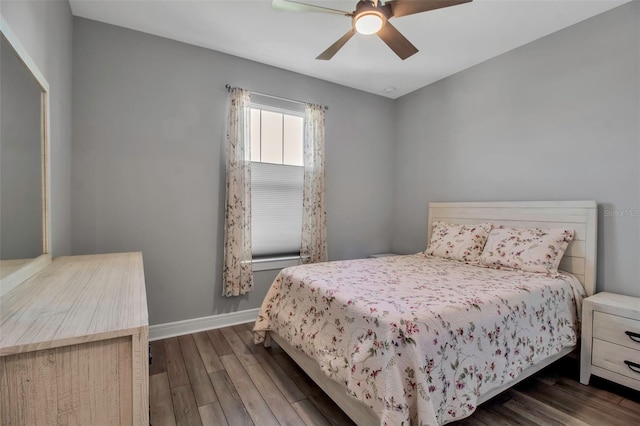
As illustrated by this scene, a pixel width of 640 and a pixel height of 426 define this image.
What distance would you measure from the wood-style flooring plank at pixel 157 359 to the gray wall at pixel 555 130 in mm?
3059

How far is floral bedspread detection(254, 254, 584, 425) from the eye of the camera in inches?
51.6

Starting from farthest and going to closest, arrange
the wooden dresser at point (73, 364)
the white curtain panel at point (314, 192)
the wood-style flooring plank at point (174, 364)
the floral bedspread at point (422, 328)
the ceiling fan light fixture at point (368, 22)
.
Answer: the white curtain panel at point (314, 192)
the wood-style flooring plank at point (174, 364)
the ceiling fan light fixture at point (368, 22)
the floral bedspread at point (422, 328)
the wooden dresser at point (73, 364)

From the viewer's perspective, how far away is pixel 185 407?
1.80m

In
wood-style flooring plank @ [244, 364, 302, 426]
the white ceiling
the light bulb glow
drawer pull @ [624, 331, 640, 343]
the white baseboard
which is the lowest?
wood-style flooring plank @ [244, 364, 302, 426]

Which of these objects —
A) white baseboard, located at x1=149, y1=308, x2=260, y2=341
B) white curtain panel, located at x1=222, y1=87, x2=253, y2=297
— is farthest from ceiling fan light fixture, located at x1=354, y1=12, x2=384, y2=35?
white baseboard, located at x1=149, y1=308, x2=260, y2=341

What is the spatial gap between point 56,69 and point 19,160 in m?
1.09

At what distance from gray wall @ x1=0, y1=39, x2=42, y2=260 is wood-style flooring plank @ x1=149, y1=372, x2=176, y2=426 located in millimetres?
1097

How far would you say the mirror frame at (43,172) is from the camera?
1130 millimetres

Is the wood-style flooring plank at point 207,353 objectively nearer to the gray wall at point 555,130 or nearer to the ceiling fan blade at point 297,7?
the ceiling fan blade at point 297,7

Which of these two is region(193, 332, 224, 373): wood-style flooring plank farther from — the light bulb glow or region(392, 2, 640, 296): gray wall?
region(392, 2, 640, 296): gray wall

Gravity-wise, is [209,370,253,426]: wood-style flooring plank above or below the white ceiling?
below

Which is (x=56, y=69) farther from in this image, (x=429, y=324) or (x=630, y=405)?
(x=630, y=405)

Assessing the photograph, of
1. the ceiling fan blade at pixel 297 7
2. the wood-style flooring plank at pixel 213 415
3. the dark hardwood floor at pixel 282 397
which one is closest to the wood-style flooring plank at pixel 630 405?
the dark hardwood floor at pixel 282 397

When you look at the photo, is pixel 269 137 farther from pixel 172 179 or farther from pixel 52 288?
pixel 52 288
